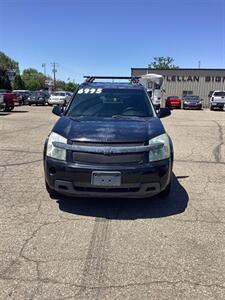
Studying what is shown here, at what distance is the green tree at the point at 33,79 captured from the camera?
12462 cm

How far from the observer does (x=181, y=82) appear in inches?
1939

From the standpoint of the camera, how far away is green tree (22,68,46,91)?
12462 centimetres

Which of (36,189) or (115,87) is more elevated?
(115,87)

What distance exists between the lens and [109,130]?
15.6 feet

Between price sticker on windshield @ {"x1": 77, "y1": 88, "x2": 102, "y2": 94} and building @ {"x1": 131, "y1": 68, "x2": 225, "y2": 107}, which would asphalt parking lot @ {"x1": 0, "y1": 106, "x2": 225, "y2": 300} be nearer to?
price sticker on windshield @ {"x1": 77, "y1": 88, "x2": 102, "y2": 94}

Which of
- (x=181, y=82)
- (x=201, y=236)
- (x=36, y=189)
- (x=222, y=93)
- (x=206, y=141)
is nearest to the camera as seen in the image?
(x=201, y=236)

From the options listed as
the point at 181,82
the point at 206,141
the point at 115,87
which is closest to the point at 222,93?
the point at 181,82

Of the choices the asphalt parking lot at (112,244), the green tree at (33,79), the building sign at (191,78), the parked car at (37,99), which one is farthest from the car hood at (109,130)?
the green tree at (33,79)

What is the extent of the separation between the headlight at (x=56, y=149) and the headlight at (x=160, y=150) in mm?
1123

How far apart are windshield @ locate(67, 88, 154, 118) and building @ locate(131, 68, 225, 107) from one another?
1722 inches

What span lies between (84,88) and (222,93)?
101 ft

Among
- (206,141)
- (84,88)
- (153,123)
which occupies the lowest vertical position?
(206,141)

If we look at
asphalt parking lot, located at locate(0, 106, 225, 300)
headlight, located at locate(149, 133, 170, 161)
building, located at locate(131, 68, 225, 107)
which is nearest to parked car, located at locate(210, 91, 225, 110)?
building, located at locate(131, 68, 225, 107)

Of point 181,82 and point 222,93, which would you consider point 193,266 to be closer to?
point 222,93
